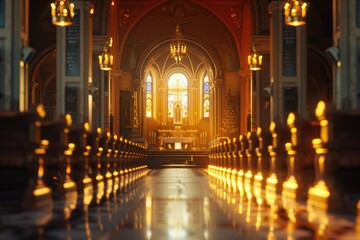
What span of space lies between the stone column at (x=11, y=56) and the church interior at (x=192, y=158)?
3 cm

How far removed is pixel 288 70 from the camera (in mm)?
22922

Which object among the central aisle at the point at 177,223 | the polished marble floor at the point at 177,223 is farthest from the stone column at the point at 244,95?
the polished marble floor at the point at 177,223

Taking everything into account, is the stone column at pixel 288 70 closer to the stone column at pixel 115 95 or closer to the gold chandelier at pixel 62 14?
the gold chandelier at pixel 62 14

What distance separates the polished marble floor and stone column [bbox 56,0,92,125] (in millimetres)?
14465

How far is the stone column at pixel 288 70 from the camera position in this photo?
22.8 metres

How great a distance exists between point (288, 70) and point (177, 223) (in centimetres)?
1723

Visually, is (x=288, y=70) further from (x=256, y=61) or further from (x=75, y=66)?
(x=75, y=66)

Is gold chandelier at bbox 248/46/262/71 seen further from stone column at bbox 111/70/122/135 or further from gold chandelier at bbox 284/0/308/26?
stone column at bbox 111/70/122/135

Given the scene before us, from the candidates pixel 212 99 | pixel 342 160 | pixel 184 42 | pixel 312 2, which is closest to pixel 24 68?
pixel 342 160

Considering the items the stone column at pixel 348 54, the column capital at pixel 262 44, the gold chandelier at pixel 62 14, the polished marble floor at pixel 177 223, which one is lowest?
the polished marble floor at pixel 177 223

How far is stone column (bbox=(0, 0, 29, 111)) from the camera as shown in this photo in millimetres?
16016

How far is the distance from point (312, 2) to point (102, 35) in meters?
8.66

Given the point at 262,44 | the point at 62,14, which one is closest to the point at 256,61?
the point at 262,44

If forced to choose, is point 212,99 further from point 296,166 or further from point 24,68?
point 296,166
